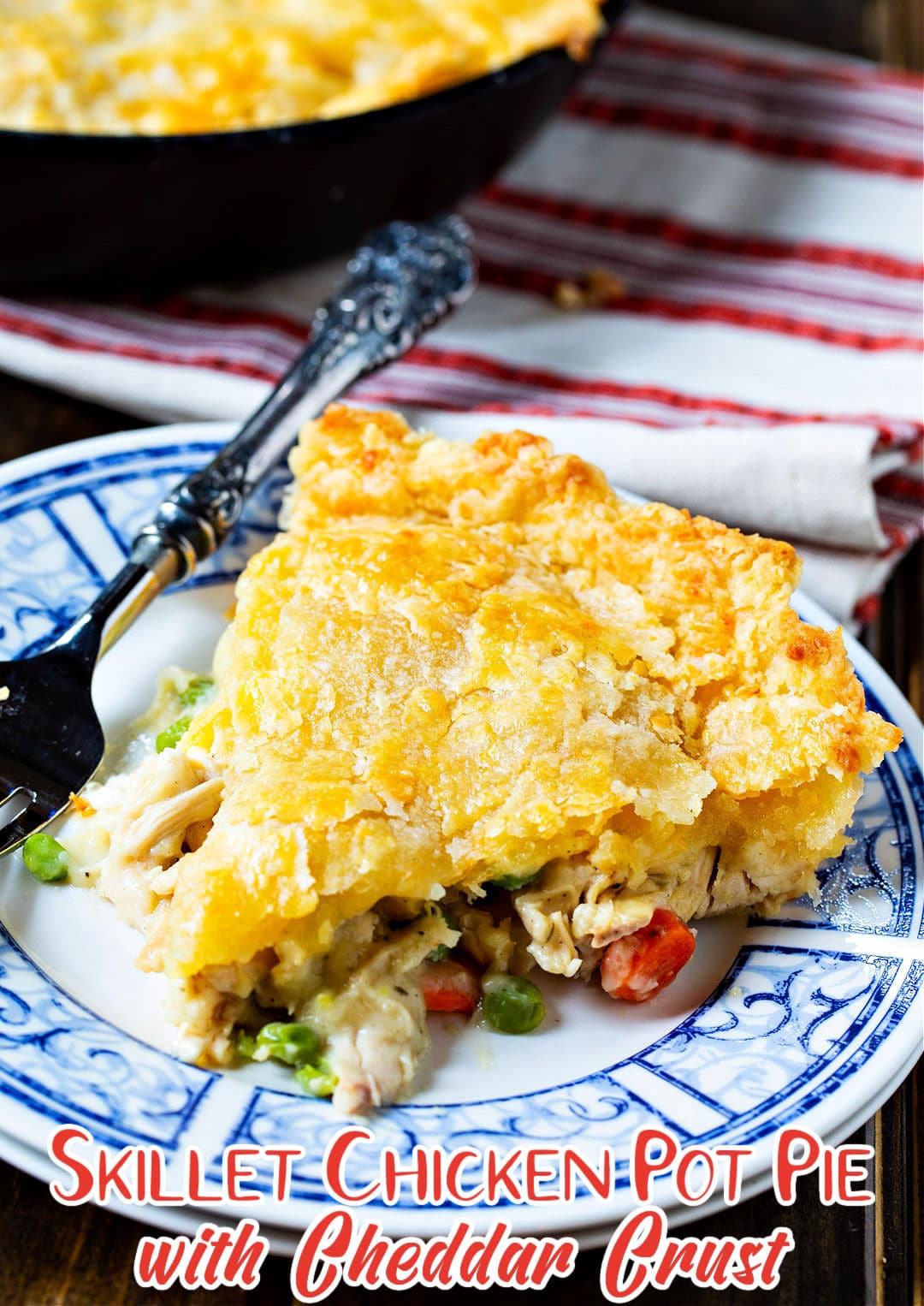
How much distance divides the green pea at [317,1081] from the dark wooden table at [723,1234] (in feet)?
0.93

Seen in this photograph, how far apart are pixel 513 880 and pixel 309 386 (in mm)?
1929

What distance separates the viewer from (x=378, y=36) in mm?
5301

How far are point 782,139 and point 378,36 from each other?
6.50 feet

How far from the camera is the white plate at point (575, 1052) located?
2.48 m

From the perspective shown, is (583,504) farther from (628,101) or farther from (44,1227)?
(628,101)

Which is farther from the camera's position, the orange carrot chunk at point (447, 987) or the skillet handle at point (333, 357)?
the skillet handle at point (333, 357)

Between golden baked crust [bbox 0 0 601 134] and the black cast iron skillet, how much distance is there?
0.19 meters

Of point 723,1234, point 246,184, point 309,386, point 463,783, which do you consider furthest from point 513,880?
point 246,184

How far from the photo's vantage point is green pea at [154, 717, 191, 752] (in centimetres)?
334

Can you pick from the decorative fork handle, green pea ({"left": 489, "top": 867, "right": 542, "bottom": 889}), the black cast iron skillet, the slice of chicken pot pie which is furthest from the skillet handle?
green pea ({"left": 489, "top": 867, "right": 542, "bottom": 889})

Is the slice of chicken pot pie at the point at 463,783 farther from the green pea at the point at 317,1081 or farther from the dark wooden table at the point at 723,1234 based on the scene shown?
the dark wooden table at the point at 723,1234

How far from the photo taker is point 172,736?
11.0 ft

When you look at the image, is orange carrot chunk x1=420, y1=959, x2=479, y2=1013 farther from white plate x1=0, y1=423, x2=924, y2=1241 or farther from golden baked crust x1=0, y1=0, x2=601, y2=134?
golden baked crust x1=0, y1=0, x2=601, y2=134

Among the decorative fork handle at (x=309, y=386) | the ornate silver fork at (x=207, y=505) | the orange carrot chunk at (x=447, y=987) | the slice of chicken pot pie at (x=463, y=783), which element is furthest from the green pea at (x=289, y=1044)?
the decorative fork handle at (x=309, y=386)
